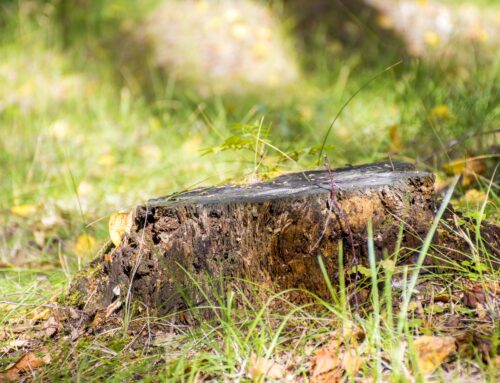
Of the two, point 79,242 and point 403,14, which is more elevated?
point 403,14

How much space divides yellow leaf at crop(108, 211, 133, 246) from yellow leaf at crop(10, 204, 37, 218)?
1.29 m

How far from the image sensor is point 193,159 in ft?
12.5

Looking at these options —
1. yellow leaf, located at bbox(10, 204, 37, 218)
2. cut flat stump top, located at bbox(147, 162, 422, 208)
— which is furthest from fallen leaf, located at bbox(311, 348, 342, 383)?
yellow leaf, located at bbox(10, 204, 37, 218)

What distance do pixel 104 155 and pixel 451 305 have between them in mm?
2847

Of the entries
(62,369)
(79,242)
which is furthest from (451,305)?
(79,242)

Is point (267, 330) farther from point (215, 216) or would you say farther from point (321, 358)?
point (215, 216)

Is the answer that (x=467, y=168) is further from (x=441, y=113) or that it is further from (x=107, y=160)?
(x=107, y=160)

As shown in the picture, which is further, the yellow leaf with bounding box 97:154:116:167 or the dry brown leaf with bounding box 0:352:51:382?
the yellow leaf with bounding box 97:154:116:167

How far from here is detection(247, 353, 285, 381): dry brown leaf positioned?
58.2 inches

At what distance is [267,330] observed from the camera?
171 centimetres

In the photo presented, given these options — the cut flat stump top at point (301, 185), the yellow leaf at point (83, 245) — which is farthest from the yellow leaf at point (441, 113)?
the yellow leaf at point (83, 245)

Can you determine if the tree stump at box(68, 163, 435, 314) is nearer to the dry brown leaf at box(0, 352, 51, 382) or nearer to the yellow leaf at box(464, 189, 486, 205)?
the dry brown leaf at box(0, 352, 51, 382)

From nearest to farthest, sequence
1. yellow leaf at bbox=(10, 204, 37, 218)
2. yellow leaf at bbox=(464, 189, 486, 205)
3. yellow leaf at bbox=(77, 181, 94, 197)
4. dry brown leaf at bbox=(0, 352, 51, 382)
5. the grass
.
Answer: the grass, dry brown leaf at bbox=(0, 352, 51, 382), yellow leaf at bbox=(464, 189, 486, 205), yellow leaf at bbox=(10, 204, 37, 218), yellow leaf at bbox=(77, 181, 94, 197)

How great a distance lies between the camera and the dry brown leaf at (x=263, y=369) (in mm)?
1479
